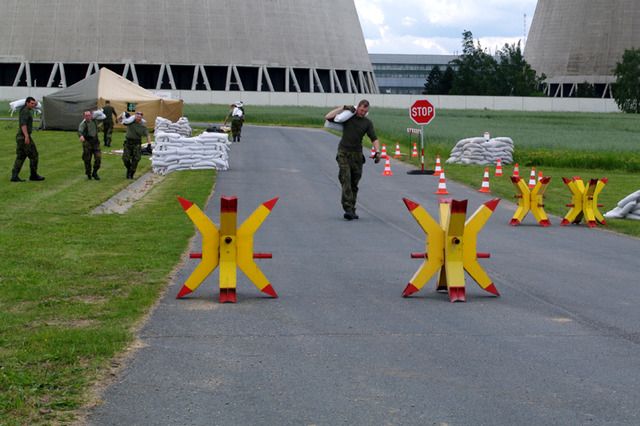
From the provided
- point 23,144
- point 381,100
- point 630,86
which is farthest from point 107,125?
point 630,86

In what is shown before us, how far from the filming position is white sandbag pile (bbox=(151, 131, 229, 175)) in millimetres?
32125

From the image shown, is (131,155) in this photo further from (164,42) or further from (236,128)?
(164,42)

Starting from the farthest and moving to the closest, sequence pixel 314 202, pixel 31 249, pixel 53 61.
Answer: pixel 53 61, pixel 314 202, pixel 31 249

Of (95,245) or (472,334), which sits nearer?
(472,334)

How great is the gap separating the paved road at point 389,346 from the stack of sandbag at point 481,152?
21.5m

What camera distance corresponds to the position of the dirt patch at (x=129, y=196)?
2081 centimetres

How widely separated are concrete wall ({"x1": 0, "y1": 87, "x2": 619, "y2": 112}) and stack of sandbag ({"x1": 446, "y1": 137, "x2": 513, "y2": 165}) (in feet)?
183

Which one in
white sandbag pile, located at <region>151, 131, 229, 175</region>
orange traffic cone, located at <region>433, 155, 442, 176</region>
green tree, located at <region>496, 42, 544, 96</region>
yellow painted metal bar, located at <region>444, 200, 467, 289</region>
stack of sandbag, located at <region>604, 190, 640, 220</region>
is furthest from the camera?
green tree, located at <region>496, 42, 544, 96</region>

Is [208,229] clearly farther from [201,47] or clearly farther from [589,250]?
[201,47]

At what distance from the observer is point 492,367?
7758mm

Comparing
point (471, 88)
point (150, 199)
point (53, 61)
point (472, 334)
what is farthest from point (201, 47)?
point (472, 334)

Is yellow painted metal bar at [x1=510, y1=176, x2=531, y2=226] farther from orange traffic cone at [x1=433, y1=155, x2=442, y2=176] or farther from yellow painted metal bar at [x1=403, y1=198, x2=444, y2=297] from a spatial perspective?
orange traffic cone at [x1=433, y1=155, x2=442, y2=176]

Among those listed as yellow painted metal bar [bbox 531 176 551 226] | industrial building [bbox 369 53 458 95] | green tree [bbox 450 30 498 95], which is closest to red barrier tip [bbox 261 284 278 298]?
yellow painted metal bar [bbox 531 176 551 226]

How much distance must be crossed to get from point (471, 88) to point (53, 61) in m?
47.3
